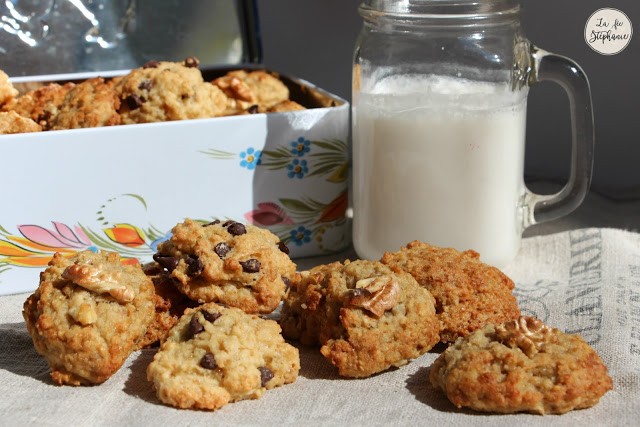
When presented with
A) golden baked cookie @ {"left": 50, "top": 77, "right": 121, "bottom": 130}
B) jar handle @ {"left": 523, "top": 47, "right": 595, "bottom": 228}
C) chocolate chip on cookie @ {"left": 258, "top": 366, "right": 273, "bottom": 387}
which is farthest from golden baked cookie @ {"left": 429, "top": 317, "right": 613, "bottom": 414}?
golden baked cookie @ {"left": 50, "top": 77, "right": 121, "bottom": 130}

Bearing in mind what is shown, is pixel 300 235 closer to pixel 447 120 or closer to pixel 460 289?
pixel 447 120

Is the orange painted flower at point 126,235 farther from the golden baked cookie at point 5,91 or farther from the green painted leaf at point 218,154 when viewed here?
the golden baked cookie at point 5,91

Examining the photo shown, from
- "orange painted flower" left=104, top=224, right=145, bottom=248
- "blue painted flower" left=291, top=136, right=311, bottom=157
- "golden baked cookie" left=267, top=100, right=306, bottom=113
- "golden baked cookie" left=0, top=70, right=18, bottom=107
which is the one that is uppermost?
"golden baked cookie" left=0, top=70, right=18, bottom=107

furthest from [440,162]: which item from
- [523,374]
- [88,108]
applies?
[88,108]

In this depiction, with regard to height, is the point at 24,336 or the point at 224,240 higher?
the point at 224,240

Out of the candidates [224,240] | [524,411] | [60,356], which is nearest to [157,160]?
[224,240]

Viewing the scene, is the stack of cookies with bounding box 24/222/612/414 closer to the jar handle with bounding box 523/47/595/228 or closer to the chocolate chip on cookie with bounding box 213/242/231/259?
the chocolate chip on cookie with bounding box 213/242/231/259

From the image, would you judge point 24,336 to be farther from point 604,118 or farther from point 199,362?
point 604,118
